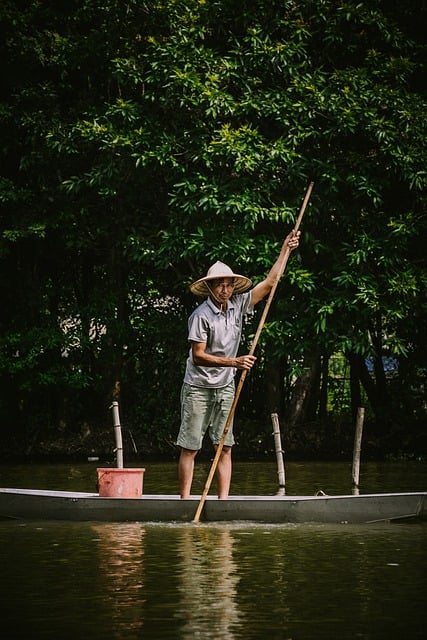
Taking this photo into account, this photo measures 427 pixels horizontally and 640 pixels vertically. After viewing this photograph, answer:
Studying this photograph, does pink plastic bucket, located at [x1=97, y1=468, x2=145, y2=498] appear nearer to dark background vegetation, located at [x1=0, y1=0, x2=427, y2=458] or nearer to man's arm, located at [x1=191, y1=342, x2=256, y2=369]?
man's arm, located at [x1=191, y1=342, x2=256, y2=369]

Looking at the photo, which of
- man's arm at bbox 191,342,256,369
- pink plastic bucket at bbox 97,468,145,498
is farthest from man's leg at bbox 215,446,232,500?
man's arm at bbox 191,342,256,369

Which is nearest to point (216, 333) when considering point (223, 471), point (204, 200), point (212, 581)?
point (223, 471)

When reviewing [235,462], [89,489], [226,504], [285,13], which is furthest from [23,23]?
[226,504]

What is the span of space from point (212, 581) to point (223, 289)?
13.5 ft

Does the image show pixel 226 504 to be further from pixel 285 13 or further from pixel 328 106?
pixel 285 13

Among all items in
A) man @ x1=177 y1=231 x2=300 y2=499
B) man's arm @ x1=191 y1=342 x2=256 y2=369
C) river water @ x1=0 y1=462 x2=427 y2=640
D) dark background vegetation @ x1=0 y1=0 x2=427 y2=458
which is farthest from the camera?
dark background vegetation @ x1=0 y1=0 x2=427 y2=458

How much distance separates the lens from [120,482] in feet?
39.9

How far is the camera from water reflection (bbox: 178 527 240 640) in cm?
680

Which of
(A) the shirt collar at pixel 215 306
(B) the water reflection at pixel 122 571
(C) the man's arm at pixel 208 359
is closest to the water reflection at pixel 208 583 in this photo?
(B) the water reflection at pixel 122 571

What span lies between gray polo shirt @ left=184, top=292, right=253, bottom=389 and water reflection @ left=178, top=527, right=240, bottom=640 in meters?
1.46

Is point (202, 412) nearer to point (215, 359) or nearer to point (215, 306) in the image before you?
point (215, 359)

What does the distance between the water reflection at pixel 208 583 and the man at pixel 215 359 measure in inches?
40.2

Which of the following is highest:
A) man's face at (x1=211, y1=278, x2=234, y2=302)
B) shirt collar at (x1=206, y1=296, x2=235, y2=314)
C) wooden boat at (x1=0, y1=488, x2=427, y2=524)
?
man's face at (x1=211, y1=278, x2=234, y2=302)

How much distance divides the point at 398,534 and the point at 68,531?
2.66 m
